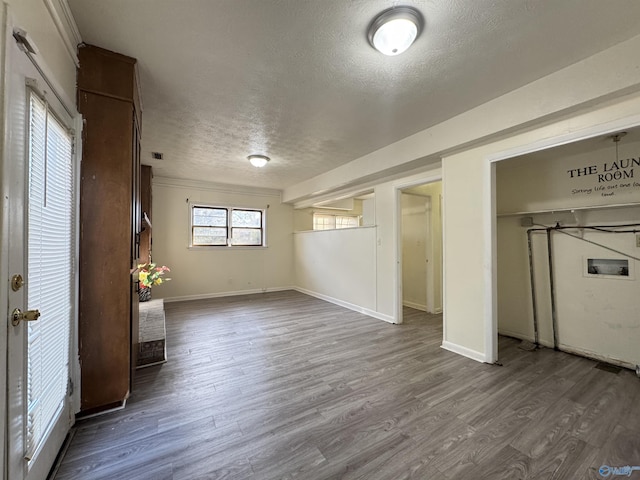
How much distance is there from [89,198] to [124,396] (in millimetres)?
1516

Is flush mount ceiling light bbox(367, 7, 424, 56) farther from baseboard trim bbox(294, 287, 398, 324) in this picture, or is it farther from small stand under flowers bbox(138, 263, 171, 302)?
baseboard trim bbox(294, 287, 398, 324)

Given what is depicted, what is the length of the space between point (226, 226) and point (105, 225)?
179 inches

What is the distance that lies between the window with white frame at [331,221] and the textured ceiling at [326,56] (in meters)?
4.45

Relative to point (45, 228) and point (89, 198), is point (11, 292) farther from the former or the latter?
point (89, 198)

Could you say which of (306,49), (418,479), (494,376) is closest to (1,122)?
(306,49)

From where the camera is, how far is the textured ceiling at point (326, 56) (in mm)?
1521

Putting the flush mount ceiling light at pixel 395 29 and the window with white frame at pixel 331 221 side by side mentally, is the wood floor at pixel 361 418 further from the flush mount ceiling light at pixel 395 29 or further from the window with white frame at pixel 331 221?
the window with white frame at pixel 331 221

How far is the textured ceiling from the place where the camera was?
1.52 metres

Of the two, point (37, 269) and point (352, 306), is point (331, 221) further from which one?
point (37, 269)

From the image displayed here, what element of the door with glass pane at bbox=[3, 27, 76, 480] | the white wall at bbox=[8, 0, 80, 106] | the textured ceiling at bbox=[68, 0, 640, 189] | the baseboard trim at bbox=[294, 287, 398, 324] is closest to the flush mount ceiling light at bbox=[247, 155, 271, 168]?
the textured ceiling at bbox=[68, 0, 640, 189]

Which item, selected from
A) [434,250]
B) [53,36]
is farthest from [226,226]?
[53,36]

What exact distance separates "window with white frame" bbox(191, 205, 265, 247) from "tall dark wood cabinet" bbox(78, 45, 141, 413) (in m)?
4.24

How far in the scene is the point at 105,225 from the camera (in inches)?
73.2

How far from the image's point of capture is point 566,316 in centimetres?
303
